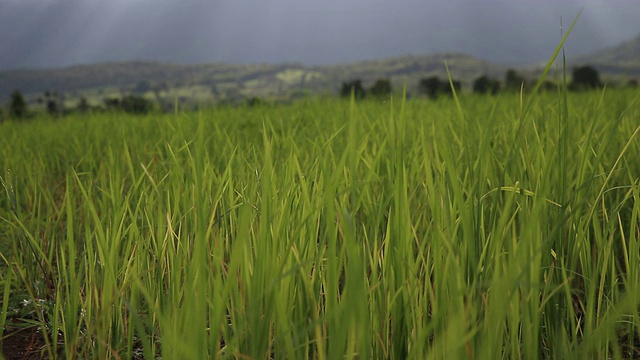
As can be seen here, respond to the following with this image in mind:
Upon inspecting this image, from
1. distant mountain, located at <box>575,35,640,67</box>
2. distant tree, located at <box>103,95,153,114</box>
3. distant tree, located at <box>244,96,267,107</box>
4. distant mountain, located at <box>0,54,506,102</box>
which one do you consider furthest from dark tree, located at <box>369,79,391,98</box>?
distant mountain, located at <box>575,35,640,67</box>

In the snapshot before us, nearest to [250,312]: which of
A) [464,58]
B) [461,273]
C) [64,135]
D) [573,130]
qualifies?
[461,273]

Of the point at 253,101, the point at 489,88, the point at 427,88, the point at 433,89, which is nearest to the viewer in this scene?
the point at 253,101

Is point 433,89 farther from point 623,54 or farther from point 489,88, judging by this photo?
point 623,54

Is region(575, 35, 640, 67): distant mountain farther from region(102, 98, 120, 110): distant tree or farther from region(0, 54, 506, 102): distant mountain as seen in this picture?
region(102, 98, 120, 110): distant tree

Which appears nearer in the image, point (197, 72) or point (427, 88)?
point (427, 88)

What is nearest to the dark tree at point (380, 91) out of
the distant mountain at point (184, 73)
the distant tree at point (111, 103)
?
the distant tree at point (111, 103)

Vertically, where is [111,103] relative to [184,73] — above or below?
below

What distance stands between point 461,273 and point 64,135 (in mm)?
4499

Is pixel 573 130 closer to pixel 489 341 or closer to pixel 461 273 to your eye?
pixel 461 273

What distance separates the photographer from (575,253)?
1.36 metres

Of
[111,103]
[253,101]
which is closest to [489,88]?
[253,101]

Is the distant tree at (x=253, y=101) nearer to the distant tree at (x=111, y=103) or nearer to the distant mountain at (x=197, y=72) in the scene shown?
the distant tree at (x=111, y=103)

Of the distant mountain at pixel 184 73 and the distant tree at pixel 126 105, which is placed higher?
the distant mountain at pixel 184 73

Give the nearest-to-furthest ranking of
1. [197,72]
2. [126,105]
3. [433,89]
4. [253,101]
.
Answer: [253,101]
[126,105]
[433,89]
[197,72]
